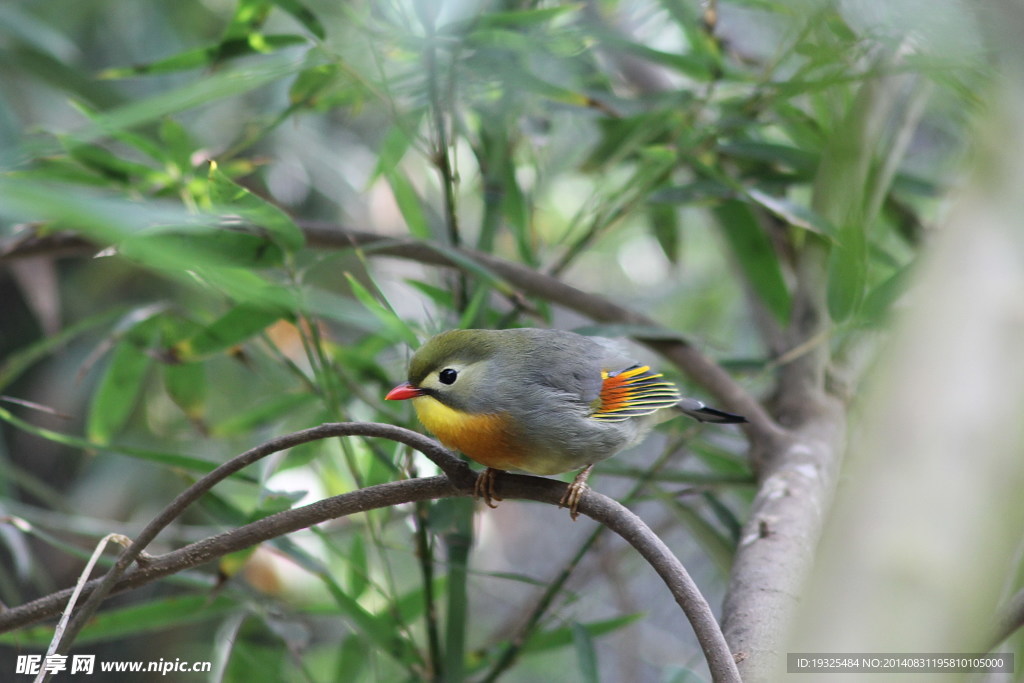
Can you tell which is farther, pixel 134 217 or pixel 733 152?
pixel 733 152

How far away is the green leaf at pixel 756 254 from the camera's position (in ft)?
7.48

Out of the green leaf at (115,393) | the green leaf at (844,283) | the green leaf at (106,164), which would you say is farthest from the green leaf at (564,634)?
the green leaf at (106,164)

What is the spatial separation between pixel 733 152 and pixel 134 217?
166 centimetres

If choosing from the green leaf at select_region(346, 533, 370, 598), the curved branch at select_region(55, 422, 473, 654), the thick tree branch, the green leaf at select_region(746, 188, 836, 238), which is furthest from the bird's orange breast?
the green leaf at select_region(746, 188, 836, 238)

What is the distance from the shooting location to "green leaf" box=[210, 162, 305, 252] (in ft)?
4.38

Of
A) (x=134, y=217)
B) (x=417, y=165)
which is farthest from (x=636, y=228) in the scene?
(x=134, y=217)

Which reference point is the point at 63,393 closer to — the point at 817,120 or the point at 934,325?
the point at 817,120

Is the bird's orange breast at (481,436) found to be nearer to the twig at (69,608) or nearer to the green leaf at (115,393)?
the twig at (69,608)

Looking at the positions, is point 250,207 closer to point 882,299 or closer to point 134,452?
point 134,452

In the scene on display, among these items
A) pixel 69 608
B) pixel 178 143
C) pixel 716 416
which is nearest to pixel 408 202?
pixel 178 143

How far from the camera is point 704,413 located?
1.76 meters

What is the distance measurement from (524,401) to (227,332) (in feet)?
2.08

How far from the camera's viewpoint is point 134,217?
79 centimetres

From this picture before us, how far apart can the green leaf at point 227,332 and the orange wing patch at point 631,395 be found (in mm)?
646
